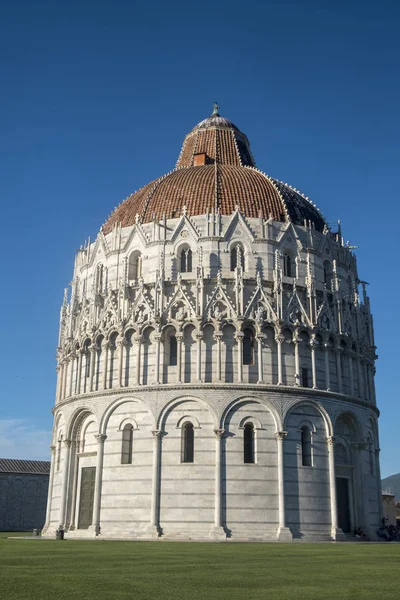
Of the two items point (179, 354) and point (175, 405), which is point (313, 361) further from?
point (175, 405)

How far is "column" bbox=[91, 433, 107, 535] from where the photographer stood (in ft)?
123

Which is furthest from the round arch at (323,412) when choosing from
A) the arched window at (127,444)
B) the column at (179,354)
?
the arched window at (127,444)

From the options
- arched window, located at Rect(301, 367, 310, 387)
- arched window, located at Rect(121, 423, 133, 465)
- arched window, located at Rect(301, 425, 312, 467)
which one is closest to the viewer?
arched window, located at Rect(301, 425, 312, 467)

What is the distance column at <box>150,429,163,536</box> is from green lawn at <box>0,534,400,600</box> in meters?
16.2

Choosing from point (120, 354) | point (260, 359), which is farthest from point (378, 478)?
point (120, 354)

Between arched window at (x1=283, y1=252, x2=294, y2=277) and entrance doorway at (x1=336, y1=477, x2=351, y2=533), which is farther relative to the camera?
arched window at (x1=283, y1=252, x2=294, y2=277)

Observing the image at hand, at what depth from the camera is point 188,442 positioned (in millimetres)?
37094

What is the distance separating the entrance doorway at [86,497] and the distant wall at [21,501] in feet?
104

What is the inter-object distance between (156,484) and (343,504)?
461 inches

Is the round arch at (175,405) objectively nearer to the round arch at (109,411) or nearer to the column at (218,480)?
the column at (218,480)

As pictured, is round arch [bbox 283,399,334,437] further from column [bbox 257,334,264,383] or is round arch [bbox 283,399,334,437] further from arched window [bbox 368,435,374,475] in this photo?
arched window [bbox 368,435,374,475]

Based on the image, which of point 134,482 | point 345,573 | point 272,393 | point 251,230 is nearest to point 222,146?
point 251,230

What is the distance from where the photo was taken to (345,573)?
1510 centimetres

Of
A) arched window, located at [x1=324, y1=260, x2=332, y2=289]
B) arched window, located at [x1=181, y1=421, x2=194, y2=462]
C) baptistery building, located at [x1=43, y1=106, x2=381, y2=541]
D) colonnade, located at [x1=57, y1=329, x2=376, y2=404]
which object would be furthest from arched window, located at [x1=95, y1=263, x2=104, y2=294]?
arched window, located at [x1=324, y1=260, x2=332, y2=289]
